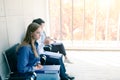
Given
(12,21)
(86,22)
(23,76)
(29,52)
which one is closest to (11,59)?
(29,52)

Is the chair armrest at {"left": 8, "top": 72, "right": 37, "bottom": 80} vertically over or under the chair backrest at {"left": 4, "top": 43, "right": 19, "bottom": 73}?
under

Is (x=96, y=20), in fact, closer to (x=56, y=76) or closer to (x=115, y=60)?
(x=115, y=60)

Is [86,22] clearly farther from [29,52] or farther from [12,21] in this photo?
[29,52]

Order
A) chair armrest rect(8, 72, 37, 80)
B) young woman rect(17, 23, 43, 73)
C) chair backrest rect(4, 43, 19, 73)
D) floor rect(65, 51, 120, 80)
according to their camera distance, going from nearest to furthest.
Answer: chair armrest rect(8, 72, 37, 80) < young woman rect(17, 23, 43, 73) < chair backrest rect(4, 43, 19, 73) < floor rect(65, 51, 120, 80)

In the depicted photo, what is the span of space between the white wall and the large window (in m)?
1.18

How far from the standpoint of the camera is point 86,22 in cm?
495

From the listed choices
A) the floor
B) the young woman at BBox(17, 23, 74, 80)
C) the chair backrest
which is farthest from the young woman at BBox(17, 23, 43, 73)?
the floor

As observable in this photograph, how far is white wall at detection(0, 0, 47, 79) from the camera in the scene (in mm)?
2430

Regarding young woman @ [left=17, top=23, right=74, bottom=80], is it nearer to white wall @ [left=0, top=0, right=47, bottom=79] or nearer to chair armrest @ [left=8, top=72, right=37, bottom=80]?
chair armrest @ [left=8, top=72, right=37, bottom=80]

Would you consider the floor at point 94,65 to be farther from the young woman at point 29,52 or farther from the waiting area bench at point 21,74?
the young woman at point 29,52

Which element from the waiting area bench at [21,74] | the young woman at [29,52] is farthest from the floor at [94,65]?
the young woman at [29,52]

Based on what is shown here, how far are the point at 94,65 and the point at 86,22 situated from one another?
1.46m

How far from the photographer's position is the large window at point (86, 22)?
4816 mm

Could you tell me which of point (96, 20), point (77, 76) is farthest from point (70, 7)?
point (77, 76)
